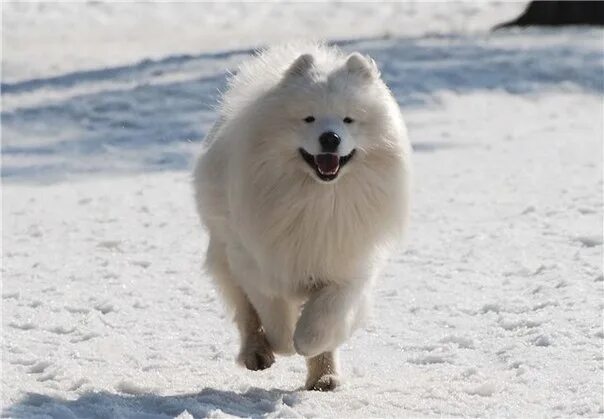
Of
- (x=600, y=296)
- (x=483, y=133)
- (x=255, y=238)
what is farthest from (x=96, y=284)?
(x=483, y=133)

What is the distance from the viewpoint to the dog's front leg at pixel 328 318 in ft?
17.6

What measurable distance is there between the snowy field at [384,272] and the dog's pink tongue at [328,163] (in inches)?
38.7

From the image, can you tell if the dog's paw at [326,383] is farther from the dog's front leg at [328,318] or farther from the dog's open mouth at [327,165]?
the dog's open mouth at [327,165]

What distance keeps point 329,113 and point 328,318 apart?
88 cm

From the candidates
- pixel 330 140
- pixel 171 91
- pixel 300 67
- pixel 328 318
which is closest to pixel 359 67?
→ pixel 300 67

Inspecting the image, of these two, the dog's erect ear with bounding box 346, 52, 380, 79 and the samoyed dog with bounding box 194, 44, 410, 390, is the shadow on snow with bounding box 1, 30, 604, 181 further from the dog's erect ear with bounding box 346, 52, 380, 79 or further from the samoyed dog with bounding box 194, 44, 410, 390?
the dog's erect ear with bounding box 346, 52, 380, 79

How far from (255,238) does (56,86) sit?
1076cm

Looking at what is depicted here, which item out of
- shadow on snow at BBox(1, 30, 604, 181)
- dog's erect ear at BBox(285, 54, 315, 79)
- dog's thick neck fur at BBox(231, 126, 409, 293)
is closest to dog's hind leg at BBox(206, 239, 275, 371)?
dog's thick neck fur at BBox(231, 126, 409, 293)

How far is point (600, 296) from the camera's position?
23.5ft

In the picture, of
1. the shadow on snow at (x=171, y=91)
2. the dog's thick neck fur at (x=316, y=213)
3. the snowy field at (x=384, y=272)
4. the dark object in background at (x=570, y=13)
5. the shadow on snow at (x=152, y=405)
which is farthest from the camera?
the dark object in background at (x=570, y=13)

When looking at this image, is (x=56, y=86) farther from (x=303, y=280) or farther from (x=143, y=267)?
(x=303, y=280)

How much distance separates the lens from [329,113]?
17.4 ft

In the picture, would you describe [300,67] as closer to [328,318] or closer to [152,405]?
[328,318]

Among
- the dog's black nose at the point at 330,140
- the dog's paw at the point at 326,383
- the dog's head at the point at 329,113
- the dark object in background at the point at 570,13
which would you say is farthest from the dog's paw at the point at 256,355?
the dark object in background at the point at 570,13
